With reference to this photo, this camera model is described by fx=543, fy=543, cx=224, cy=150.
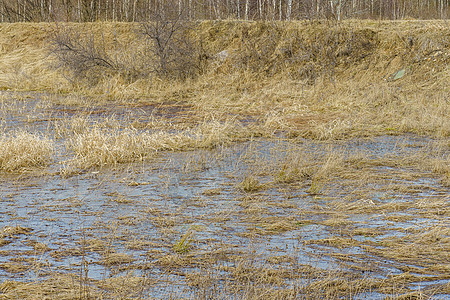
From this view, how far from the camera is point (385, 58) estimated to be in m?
19.4

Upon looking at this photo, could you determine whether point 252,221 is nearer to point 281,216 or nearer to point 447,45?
point 281,216

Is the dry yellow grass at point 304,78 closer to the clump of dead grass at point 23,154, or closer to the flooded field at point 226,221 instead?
the flooded field at point 226,221

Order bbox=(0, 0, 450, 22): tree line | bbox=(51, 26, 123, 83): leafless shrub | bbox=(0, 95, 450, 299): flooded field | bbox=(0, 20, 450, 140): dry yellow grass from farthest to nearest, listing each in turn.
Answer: bbox=(0, 0, 450, 22): tree line → bbox=(51, 26, 123, 83): leafless shrub → bbox=(0, 20, 450, 140): dry yellow grass → bbox=(0, 95, 450, 299): flooded field

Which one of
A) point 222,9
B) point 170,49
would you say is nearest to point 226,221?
point 170,49

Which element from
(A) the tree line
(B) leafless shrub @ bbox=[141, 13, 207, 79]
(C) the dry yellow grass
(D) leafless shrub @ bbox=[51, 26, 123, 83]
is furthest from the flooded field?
(A) the tree line

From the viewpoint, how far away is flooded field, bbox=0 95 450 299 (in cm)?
450

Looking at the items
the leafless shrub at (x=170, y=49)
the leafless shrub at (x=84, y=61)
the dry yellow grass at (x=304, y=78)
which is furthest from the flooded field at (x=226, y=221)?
the leafless shrub at (x=84, y=61)

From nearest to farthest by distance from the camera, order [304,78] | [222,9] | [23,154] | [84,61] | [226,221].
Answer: [226,221] → [23,154] → [304,78] → [84,61] → [222,9]

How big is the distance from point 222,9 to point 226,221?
2319 cm

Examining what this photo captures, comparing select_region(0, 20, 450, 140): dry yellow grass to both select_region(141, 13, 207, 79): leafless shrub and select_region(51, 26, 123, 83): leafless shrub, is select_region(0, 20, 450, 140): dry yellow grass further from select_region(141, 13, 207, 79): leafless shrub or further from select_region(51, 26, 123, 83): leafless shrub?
select_region(141, 13, 207, 79): leafless shrub

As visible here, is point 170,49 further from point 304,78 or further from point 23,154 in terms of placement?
point 23,154

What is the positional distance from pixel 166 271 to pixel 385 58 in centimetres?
1639

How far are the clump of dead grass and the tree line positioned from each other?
12.8 m

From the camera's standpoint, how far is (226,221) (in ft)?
20.9
